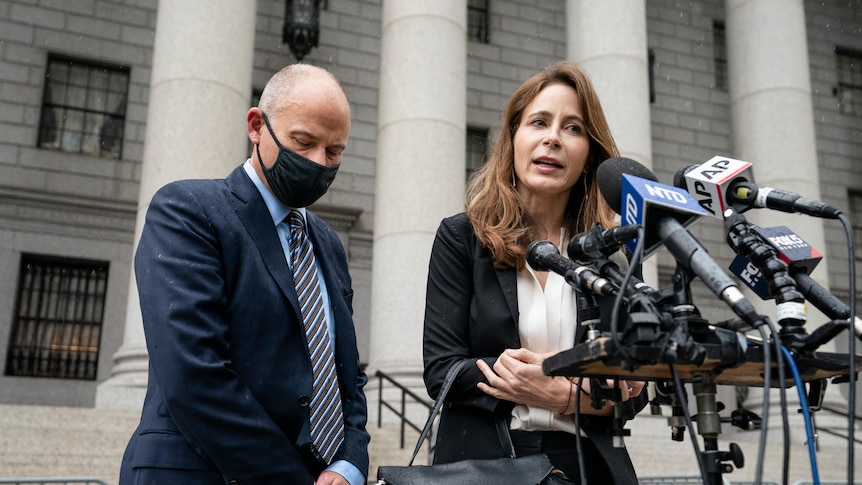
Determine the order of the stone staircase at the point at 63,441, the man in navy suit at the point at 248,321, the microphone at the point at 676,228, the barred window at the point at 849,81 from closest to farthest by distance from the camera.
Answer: the microphone at the point at 676,228 < the man in navy suit at the point at 248,321 < the stone staircase at the point at 63,441 < the barred window at the point at 849,81

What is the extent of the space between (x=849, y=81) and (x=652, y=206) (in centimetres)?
2468

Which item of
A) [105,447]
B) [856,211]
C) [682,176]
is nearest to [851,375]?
[682,176]

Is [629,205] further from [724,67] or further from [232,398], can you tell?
[724,67]

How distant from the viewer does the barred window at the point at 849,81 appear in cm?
2334

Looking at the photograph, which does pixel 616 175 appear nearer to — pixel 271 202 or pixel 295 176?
pixel 295 176

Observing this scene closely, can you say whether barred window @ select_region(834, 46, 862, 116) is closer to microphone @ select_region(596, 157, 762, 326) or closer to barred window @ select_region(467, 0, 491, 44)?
barred window @ select_region(467, 0, 491, 44)

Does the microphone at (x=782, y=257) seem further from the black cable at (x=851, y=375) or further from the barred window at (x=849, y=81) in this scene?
the barred window at (x=849, y=81)

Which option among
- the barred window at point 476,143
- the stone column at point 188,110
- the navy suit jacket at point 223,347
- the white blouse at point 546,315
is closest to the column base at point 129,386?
the stone column at point 188,110

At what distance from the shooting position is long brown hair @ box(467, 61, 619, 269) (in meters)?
2.95

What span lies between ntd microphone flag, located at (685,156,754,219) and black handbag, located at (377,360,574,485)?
0.85 m

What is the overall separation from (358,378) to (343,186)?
602 inches

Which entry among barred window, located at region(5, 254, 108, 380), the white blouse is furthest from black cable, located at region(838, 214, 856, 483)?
barred window, located at region(5, 254, 108, 380)

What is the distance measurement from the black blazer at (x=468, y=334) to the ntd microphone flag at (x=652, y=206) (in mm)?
712

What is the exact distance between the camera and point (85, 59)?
17.1 metres
